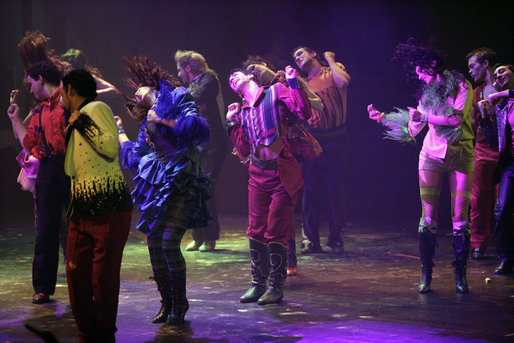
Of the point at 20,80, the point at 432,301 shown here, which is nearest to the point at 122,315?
the point at 432,301

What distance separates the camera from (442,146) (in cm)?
609

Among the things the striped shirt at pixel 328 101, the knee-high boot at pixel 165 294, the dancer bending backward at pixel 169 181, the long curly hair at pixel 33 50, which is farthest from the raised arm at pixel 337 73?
the knee-high boot at pixel 165 294

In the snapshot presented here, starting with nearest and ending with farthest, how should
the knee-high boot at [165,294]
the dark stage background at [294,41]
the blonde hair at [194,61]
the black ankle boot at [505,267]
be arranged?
1. the knee-high boot at [165,294]
2. the black ankle boot at [505,267]
3. the blonde hair at [194,61]
4. the dark stage background at [294,41]

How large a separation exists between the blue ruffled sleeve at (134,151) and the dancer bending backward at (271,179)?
910mm

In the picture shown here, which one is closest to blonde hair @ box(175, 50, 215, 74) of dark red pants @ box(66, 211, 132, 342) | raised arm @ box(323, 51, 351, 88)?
raised arm @ box(323, 51, 351, 88)

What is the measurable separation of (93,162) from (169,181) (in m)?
0.92

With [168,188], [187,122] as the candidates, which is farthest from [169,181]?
[187,122]

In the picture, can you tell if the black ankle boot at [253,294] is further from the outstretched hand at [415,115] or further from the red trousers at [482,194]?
the red trousers at [482,194]

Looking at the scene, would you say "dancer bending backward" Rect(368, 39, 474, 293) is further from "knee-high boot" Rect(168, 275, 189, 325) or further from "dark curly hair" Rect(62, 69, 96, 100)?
"dark curly hair" Rect(62, 69, 96, 100)

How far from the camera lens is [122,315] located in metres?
5.45

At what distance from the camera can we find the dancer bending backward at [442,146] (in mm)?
6105

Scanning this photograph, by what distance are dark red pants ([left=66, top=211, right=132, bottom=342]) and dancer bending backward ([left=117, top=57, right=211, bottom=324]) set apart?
0.87m

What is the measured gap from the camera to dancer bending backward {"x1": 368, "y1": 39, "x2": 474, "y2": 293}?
6.11 m

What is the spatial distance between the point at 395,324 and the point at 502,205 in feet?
8.35
